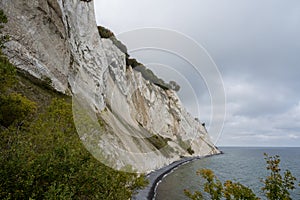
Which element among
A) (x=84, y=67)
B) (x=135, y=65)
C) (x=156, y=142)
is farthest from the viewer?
(x=135, y=65)

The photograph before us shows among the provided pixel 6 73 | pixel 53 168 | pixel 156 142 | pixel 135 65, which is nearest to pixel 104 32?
pixel 135 65

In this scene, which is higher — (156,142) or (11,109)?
(156,142)

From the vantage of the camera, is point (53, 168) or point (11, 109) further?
point (11, 109)

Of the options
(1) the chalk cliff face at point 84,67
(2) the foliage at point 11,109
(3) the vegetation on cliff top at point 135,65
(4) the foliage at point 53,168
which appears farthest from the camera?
(3) the vegetation on cliff top at point 135,65

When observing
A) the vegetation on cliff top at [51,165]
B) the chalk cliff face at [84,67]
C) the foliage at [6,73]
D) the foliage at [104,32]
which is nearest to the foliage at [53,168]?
the vegetation on cliff top at [51,165]

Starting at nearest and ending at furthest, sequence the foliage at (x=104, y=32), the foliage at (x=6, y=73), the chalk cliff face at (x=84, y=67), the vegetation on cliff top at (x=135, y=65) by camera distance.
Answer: the foliage at (x=6, y=73)
the chalk cliff face at (x=84, y=67)
the foliage at (x=104, y=32)
the vegetation on cliff top at (x=135, y=65)

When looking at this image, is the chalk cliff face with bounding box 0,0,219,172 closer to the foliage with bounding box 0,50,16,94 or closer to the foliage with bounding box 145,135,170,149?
the foliage with bounding box 0,50,16,94

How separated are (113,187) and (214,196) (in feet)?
13.7

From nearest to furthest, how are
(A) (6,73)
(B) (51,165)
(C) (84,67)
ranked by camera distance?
1. (B) (51,165)
2. (A) (6,73)
3. (C) (84,67)

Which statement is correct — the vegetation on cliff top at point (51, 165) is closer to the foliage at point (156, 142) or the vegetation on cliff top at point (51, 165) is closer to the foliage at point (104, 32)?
the foliage at point (156, 142)

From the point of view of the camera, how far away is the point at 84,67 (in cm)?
2955

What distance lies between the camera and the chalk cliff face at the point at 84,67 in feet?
61.0

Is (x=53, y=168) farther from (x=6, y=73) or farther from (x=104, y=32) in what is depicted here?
(x=104, y=32)

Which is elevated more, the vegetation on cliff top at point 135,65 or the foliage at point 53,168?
the vegetation on cliff top at point 135,65
